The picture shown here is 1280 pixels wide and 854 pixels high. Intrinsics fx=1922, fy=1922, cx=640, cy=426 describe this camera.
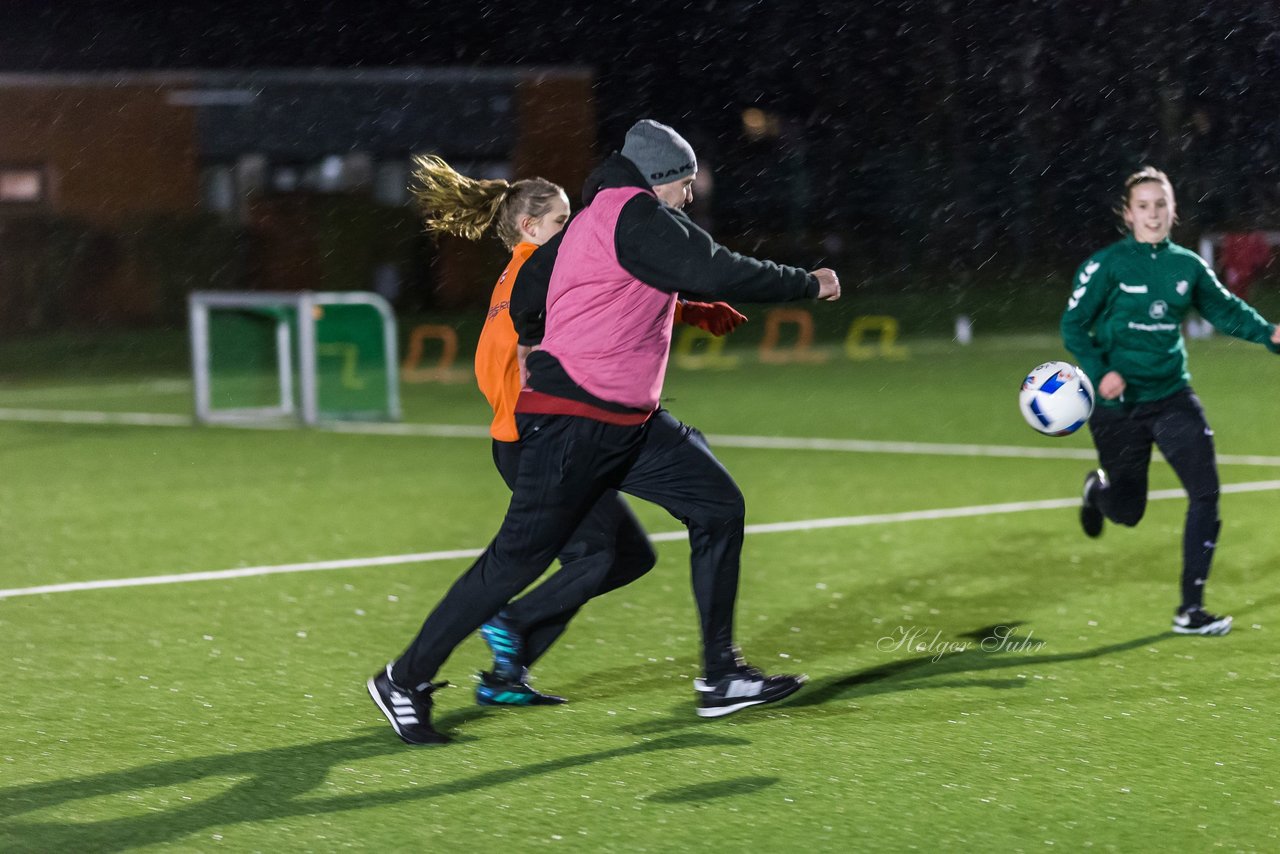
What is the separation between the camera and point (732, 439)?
16.3m

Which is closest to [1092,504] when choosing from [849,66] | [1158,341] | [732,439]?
[1158,341]

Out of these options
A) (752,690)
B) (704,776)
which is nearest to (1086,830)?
(704,776)

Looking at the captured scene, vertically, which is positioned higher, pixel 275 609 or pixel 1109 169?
pixel 1109 169

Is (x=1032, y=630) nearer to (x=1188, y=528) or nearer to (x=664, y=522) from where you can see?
(x=1188, y=528)

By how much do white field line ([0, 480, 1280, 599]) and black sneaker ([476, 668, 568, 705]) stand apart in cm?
318

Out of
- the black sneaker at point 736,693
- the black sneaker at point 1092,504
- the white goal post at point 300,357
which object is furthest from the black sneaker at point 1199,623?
the white goal post at point 300,357

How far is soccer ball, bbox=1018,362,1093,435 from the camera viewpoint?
7703 millimetres

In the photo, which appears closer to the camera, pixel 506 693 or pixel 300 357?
pixel 506 693

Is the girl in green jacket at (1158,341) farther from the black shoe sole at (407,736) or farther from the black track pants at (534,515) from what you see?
the black shoe sole at (407,736)

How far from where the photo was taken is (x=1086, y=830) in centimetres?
499

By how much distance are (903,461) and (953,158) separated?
28419 millimetres

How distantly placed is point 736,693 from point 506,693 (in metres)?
0.81

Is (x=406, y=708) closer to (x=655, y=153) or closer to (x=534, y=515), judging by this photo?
(x=534, y=515)

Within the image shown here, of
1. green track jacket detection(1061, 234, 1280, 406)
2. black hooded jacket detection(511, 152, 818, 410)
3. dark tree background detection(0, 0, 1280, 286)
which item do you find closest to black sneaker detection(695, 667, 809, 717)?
black hooded jacket detection(511, 152, 818, 410)
